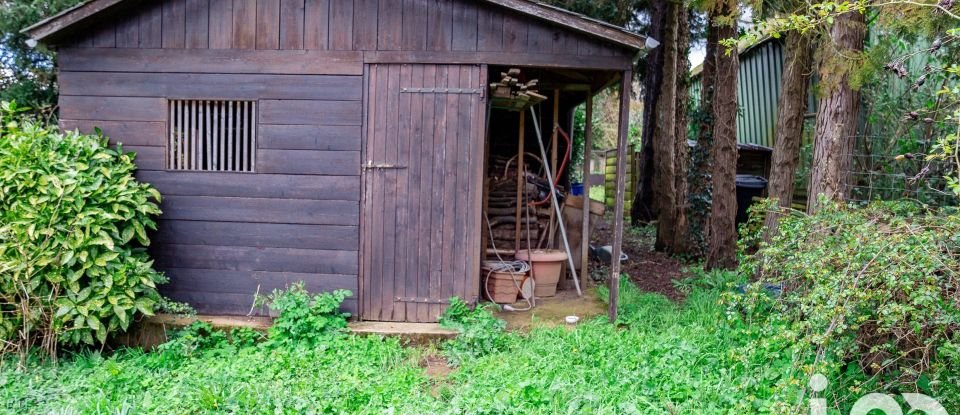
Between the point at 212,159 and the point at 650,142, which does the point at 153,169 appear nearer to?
the point at 212,159

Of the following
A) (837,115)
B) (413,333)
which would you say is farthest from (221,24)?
(837,115)

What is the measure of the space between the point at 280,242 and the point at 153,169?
1239mm

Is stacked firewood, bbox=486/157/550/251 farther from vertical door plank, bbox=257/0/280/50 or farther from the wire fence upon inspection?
the wire fence

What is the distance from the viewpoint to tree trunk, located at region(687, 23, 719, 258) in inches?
389

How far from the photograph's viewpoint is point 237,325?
5523 millimetres

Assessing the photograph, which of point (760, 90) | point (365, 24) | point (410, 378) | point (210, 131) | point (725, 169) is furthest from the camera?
point (760, 90)

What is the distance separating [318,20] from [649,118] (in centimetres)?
733

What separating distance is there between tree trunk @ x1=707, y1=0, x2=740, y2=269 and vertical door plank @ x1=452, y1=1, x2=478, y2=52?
13.2 ft

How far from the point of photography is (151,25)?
A: 5.59 meters

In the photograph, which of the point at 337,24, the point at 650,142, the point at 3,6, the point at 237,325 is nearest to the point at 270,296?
the point at 237,325

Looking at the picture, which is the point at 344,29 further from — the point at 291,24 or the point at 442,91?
Result: the point at 442,91

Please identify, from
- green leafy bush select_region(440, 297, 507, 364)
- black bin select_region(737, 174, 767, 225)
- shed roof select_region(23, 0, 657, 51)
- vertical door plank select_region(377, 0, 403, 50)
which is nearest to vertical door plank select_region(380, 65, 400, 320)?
vertical door plank select_region(377, 0, 403, 50)

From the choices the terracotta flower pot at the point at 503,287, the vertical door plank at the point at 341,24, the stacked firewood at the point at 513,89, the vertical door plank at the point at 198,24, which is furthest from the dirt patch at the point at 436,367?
the vertical door plank at the point at 198,24

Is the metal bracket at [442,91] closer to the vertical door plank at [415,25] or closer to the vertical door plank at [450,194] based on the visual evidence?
the vertical door plank at [450,194]
